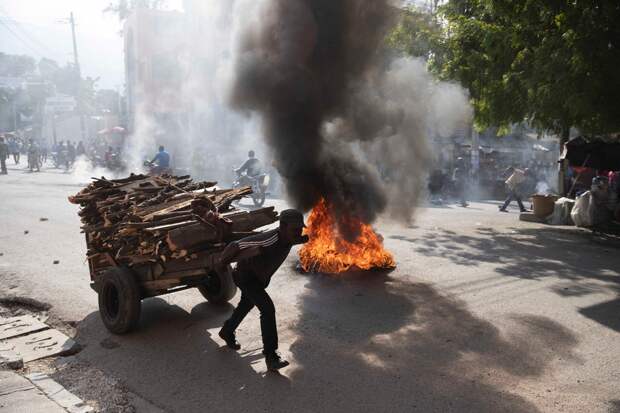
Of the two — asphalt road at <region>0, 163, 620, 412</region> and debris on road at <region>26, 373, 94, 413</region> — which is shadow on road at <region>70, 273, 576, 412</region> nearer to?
asphalt road at <region>0, 163, 620, 412</region>

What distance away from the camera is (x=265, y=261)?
418 centimetres

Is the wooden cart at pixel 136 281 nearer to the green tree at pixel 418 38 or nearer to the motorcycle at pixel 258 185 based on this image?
the green tree at pixel 418 38

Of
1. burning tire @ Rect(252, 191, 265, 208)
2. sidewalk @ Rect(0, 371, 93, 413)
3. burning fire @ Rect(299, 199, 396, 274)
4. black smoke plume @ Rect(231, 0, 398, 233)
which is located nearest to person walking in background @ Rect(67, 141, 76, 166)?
burning tire @ Rect(252, 191, 265, 208)

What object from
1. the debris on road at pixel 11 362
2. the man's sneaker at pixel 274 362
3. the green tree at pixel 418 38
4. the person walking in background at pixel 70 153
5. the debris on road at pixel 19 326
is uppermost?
the green tree at pixel 418 38

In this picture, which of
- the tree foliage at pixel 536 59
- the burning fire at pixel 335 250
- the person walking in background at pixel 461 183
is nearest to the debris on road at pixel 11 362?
the burning fire at pixel 335 250

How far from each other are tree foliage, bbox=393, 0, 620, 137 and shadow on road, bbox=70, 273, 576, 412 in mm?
5852

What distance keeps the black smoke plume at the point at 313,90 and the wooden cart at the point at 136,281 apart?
118 inches

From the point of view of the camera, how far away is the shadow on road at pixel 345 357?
3623 millimetres

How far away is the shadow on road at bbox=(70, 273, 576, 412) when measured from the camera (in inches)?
143

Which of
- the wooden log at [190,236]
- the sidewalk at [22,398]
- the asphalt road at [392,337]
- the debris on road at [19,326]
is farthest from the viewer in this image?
the debris on road at [19,326]

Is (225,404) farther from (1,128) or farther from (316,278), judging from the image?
(1,128)

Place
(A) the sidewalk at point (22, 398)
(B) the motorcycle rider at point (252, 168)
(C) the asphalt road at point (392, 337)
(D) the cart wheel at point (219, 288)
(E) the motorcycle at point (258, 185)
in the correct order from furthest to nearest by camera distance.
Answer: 1. (B) the motorcycle rider at point (252, 168)
2. (E) the motorcycle at point (258, 185)
3. (D) the cart wheel at point (219, 288)
4. (C) the asphalt road at point (392, 337)
5. (A) the sidewalk at point (22, 398)

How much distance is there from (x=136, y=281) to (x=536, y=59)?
28.2 ft

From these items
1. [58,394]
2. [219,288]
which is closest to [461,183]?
[219,288]
